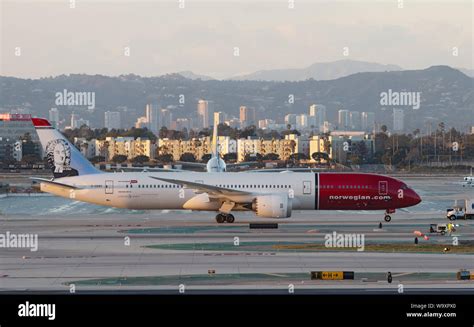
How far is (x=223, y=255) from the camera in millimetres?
47031

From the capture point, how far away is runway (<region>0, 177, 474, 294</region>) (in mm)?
37625

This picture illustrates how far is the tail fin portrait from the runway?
406 cm

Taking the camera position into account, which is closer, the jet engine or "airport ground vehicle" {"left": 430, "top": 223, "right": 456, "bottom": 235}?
"airport ground vehicle" {"left": 430, "top": 223, "right": 456, "bottom": 235}

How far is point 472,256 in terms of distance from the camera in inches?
1857

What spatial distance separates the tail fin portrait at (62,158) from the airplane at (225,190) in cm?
8

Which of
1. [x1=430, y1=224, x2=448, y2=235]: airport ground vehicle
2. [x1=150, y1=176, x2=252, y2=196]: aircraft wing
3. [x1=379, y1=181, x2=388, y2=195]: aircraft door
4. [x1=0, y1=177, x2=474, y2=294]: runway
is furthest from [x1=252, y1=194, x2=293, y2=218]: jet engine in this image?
[x1=430, y1=224, x2=448, y2=235]: airport ground vehicle

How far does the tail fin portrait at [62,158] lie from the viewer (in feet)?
218

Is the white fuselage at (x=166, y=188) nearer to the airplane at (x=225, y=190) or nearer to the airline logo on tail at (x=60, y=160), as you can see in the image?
the airplane at (x=225, y=190)

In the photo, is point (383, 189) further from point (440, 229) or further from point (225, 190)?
point (225, 190)

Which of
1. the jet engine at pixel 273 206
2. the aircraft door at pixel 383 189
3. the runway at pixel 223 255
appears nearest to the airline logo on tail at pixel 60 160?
the runway at pixel 223 255

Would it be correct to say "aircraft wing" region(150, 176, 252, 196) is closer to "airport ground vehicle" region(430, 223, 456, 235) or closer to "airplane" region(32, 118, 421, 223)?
"airplane" region(32, 118, 421, 223)
